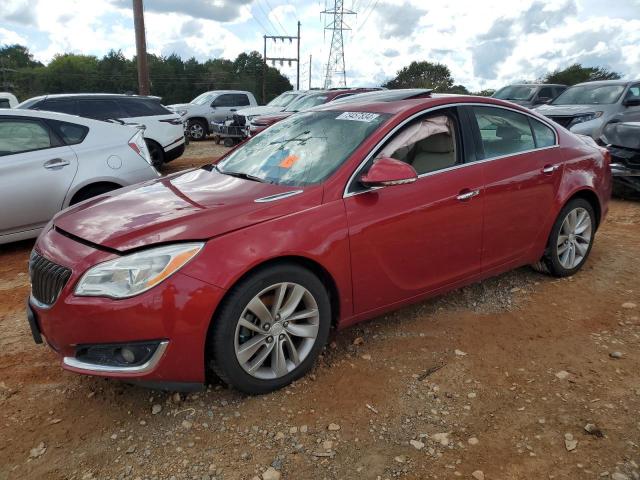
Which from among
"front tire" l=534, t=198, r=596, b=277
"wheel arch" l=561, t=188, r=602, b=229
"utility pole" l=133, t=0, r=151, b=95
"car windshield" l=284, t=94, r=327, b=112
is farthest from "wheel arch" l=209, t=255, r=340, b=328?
"utility pole" l=133, t=0, r=151, b=95

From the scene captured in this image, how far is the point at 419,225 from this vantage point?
3180 millimetres

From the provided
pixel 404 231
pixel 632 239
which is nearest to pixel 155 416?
pixel 404 231

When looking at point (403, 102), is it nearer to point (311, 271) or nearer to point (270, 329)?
point (311, 271)

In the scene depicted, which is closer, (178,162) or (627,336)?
(627,336)

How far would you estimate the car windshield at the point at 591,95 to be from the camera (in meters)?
10.2

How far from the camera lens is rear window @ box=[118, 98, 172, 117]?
1002 cm

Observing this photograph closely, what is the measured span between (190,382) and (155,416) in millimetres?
308

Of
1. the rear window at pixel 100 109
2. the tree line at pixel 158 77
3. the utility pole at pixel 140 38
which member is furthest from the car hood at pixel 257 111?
the tree line at pixel 158 77

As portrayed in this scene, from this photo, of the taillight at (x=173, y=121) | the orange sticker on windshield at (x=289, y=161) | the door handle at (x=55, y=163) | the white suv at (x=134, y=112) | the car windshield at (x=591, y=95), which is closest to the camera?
the orange sticker on windshield at (x=289, y=161)

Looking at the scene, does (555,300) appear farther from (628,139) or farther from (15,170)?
(15,170)

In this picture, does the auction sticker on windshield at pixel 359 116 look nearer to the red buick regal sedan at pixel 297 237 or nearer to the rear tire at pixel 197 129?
the red buick regal sedan at pixel 297 237

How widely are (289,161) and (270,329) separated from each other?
46.2 inches

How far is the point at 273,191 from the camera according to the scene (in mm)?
2975

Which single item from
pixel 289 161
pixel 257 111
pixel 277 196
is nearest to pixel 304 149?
pixel 289 161
